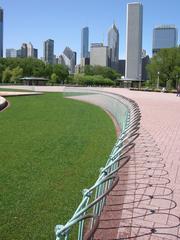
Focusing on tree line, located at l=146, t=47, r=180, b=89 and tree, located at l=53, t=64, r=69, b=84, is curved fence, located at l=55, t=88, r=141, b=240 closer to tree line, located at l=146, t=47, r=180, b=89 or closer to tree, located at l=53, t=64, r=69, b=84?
tree line, located at l=146, t=47, r=180, b=89

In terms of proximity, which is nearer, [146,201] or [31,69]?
[146,201]

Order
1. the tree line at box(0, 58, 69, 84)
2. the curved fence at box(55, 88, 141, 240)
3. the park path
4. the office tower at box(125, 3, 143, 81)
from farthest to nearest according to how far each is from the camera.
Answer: the office tower at box(125, 3, 143, 81)
the tree line at box(0, 58, 69, 84)
the park path
the curved fence at box(55, 88, 141, 240)

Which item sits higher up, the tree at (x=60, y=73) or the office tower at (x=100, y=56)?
the office tower at (x=100, y=56)

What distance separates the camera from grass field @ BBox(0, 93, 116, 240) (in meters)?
5.11

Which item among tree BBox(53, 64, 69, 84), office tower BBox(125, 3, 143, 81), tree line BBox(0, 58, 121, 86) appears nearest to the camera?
tree line BBox(0, 58, 121, 86)

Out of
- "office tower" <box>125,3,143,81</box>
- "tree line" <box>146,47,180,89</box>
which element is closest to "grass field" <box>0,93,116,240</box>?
"tree line" <box>146,47,180,89</box>

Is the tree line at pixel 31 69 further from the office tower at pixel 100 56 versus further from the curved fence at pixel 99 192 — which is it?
the curved fence at pixel 99 192

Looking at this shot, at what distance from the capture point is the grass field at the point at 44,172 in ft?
16.8

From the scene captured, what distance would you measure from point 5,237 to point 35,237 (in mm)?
337

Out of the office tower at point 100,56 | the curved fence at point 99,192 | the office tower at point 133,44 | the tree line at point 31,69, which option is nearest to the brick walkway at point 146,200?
the curved fence at point 99,192

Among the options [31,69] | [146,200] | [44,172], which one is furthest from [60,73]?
[146,200]

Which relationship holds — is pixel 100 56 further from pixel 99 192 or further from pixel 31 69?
pixel 99 192

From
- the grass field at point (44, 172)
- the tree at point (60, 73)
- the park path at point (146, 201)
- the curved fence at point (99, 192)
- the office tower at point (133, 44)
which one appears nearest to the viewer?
the curved fence at point (99, 192)

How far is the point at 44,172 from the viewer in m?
7.67
